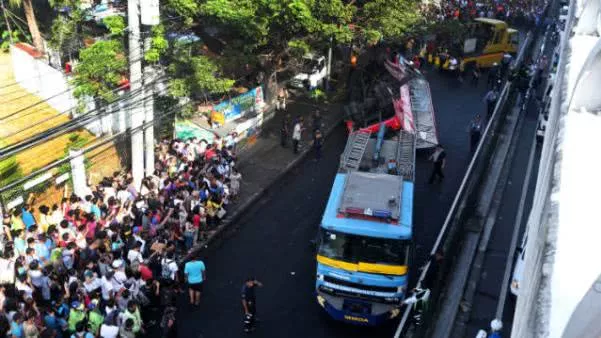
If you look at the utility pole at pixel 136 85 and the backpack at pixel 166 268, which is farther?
the utility pole at pixel 136 85

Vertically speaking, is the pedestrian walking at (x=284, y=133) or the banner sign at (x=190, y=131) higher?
the banner sign at (x=190, y=131)

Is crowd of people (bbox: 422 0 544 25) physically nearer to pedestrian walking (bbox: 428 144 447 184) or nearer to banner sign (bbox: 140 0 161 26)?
pedestrian walking (bbox: 428 144 447 184)

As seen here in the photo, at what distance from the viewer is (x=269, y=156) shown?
20312mm

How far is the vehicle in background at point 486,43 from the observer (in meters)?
31.1

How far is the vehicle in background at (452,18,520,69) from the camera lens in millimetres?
31109

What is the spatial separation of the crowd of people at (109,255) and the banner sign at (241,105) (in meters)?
5.66

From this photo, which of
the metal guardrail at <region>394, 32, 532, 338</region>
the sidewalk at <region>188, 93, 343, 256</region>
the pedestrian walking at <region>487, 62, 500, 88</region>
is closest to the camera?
the metal guardrail at <region>394, 32, 532, 338</region>

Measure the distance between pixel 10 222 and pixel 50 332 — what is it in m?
4.86

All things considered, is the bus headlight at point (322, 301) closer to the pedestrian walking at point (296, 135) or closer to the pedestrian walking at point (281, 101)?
the pedestrian walking at point (296, 135)

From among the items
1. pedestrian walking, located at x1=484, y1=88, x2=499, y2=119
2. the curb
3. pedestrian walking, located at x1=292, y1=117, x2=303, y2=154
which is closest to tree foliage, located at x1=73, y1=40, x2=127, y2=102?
the curb

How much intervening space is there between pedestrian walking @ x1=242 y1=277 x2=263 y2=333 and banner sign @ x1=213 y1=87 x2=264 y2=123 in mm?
10345

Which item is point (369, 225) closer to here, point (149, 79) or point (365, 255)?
point (365, 255)

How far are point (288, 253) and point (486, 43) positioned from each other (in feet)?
71.3

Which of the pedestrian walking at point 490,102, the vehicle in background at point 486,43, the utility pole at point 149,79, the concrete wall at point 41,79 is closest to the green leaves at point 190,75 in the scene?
the utility pole at point 149,79
